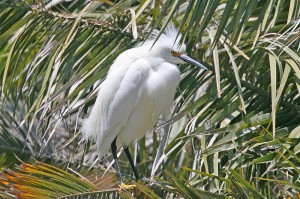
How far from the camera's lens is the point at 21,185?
2.48 meters

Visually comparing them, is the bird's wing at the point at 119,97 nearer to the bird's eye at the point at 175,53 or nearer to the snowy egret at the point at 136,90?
the snowy egret at the point at 136,90

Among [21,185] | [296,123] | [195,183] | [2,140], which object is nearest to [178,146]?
[195,183]

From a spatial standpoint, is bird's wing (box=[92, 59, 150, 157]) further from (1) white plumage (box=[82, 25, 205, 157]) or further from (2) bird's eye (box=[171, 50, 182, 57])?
(2) bird's eye (box=[171, 50, 182, 57])

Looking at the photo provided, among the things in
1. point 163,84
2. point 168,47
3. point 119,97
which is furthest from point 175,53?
point 119,97

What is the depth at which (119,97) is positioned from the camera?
346cm

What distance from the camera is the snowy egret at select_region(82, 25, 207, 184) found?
3.41m

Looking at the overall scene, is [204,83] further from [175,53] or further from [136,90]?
[136,90]

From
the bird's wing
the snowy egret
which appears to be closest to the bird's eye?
the snowy egret

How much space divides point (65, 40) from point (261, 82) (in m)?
0.84

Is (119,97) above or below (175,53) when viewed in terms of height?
below

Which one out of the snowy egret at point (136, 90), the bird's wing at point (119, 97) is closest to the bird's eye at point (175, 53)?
the snowy egret at point (136, 90)

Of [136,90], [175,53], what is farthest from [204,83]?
[136,90]

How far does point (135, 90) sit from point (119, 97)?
0.25 ft

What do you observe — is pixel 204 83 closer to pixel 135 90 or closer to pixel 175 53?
pixel 175 53
